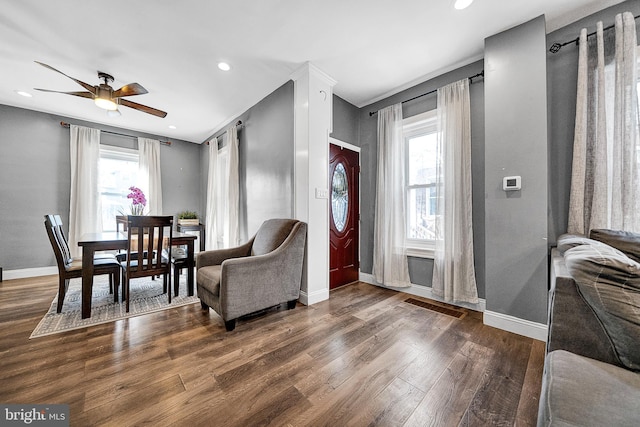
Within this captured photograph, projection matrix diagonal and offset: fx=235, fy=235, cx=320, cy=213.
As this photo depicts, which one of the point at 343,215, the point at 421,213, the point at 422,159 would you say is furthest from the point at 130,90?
the point at 421,213

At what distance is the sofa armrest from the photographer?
271 cm

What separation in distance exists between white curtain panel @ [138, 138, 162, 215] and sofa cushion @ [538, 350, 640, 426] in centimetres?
587

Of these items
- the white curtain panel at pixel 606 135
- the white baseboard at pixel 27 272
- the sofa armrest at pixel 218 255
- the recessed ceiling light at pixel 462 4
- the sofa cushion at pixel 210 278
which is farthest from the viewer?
the white baseboard at pixel 27 272

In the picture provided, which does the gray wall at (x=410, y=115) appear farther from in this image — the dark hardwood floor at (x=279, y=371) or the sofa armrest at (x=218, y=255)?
the sofa armrest at (x=218, y=255)

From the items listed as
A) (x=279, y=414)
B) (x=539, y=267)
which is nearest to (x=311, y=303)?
(x=279, y=414)

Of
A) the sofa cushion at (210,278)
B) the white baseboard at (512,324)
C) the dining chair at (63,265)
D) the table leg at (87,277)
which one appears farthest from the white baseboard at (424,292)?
the table leg at (87,277)

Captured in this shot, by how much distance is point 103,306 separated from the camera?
8.66 ft

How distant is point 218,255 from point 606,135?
3.81 metres

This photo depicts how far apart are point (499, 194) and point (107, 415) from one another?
128 inches

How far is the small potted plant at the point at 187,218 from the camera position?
204 inches

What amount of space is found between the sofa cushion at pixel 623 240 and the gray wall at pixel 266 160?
2.72m

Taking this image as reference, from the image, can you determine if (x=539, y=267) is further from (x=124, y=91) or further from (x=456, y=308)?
(x=124, y=91)

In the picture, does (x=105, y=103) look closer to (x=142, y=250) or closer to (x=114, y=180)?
(x=142, y=250)

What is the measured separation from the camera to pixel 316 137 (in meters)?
2.91
